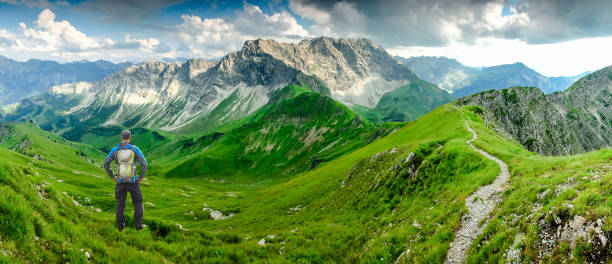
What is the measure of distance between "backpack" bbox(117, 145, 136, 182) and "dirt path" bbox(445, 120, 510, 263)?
1915 cm

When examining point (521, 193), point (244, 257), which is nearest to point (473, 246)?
point (521, 193)

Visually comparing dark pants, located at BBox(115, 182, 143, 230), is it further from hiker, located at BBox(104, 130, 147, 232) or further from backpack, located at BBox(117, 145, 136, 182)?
backpack, located at BBox(117, 145, 136, 182)

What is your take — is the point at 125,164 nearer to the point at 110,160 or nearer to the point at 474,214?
the point at 110,160

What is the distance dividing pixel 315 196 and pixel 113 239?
194 ft

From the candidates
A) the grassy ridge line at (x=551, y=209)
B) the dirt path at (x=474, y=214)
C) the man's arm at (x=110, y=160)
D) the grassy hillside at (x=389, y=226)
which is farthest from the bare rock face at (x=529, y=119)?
the man's arm at (x=110, y=160)

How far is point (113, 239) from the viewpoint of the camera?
14.4 m

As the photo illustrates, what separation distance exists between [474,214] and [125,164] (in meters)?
23.1

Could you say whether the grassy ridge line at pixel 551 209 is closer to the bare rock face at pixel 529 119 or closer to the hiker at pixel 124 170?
the hiker at pixel 124 170

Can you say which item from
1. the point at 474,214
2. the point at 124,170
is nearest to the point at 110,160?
the point at 124,170

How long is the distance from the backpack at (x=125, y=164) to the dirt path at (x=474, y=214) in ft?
62.8

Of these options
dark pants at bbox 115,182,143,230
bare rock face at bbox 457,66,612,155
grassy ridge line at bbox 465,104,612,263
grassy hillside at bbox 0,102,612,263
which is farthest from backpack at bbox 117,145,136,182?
bare rock face at bbox 457,66,612,155

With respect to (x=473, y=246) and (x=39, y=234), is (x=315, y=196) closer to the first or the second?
(x=473, y=246)

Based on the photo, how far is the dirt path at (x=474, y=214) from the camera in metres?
16.2

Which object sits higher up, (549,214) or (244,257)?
(549,214)
